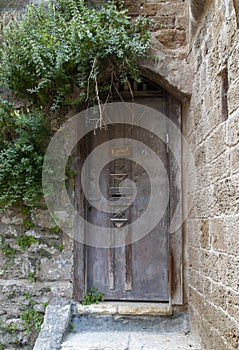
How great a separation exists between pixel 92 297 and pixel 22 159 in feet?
4.40

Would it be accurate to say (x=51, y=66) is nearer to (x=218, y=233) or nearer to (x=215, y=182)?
(x=215, y=182)

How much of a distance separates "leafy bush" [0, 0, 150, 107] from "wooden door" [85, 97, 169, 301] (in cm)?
50

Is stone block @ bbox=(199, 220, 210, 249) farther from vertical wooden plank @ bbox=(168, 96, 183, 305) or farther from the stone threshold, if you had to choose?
the stone threshold

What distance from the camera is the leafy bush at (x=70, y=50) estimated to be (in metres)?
2.79

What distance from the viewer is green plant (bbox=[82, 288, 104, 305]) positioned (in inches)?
121

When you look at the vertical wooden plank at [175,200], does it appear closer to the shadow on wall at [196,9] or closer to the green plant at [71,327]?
the shadow on wall at [196,9]

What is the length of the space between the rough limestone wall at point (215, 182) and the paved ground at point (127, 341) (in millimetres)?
155

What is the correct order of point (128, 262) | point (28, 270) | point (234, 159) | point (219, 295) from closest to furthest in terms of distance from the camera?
point (234, 159)
point (219, 295)
point (28, 270)
point (128, 262)

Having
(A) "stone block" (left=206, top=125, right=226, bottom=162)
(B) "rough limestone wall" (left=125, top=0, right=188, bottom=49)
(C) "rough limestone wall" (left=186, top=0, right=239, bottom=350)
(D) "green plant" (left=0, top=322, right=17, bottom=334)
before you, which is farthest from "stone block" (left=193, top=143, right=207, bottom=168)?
(D) "green plant" (left=0, top=322, right=17, bottom=334)

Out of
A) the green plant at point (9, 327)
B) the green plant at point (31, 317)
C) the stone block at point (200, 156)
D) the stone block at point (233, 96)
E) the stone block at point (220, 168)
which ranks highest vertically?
the stone block at point (233, 96)

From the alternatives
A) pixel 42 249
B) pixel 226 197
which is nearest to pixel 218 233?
pixel 226 197

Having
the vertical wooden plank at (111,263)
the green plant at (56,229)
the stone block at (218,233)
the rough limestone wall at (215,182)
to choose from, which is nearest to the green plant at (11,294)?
the green plant at (56,229)

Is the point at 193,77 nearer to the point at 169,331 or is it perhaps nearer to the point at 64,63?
the point at 64,63

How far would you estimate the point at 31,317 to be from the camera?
2980 millimetres
